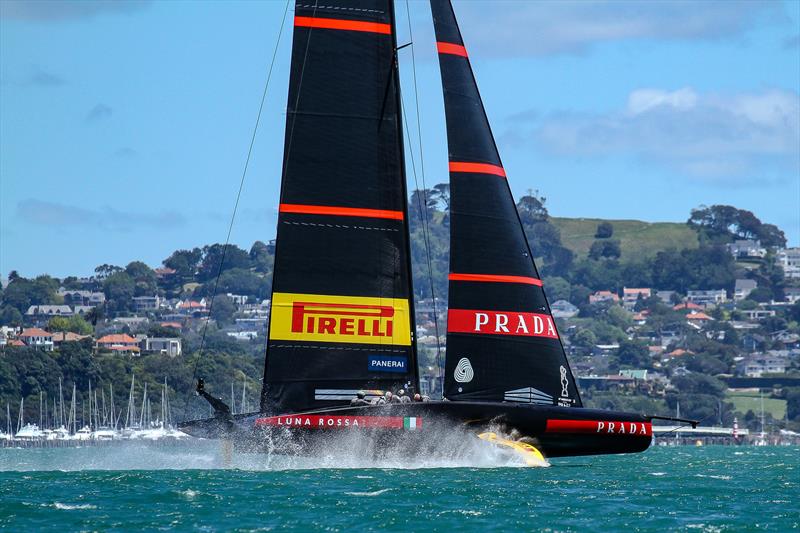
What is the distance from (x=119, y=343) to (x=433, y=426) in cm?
14287

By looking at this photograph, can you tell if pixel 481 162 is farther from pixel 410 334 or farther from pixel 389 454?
pixel 389 454

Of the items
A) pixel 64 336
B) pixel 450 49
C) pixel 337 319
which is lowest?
pixel 337 319

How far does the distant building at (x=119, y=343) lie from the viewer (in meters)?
165

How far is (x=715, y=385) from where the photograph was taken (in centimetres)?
17875

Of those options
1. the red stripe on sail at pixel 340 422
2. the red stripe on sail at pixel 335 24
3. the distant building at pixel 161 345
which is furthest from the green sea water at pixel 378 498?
the distant building at pixel 161 345

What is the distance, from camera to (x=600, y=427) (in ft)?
122

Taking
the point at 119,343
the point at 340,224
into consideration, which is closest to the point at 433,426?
the point at 340,224

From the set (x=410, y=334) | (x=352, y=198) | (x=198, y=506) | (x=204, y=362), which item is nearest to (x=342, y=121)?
(x=352, y=198)

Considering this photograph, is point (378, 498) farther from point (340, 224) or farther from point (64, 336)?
point (64, 336)

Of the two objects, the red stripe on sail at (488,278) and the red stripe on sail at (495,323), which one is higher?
the red stripe on sail at (488,278)

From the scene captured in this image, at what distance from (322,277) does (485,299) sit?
3495 mm

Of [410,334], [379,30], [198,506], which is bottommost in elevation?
[198,506]

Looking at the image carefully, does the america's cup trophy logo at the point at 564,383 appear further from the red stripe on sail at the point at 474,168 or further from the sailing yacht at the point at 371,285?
the red stripe on sail at the point at 474,168

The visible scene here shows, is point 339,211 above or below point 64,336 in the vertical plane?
below
